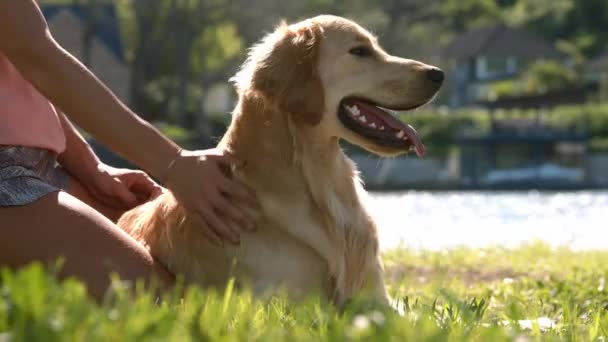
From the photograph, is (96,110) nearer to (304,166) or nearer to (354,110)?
(304,166)

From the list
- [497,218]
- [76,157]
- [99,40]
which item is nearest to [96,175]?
[76,157]

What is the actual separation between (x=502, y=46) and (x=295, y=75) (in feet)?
302

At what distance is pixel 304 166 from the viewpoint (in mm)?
4504

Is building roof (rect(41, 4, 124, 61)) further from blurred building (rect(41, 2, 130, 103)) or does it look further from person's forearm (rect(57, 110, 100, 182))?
person's forearm (rect(57, 110, 100, 182))

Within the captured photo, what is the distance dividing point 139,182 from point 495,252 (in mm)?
6231

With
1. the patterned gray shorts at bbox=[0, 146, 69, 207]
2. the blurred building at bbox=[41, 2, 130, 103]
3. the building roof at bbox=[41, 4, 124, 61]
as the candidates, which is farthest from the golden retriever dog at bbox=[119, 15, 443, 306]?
the building roof at bbox=[41, 4, 124, 61]

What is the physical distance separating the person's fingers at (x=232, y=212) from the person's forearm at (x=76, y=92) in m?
0.23

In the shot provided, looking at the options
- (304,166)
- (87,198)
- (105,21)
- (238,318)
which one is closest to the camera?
(238,318)

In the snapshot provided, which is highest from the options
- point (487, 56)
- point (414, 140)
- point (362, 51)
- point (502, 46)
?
point (362, 51)

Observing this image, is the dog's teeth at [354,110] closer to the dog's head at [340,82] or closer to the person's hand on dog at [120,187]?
the dog's head at [340,82]

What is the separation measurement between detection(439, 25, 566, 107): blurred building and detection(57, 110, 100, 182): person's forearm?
87554 millimetres

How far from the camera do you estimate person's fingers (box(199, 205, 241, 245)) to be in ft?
13.3

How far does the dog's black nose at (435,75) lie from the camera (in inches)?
184

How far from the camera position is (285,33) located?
4.72m
